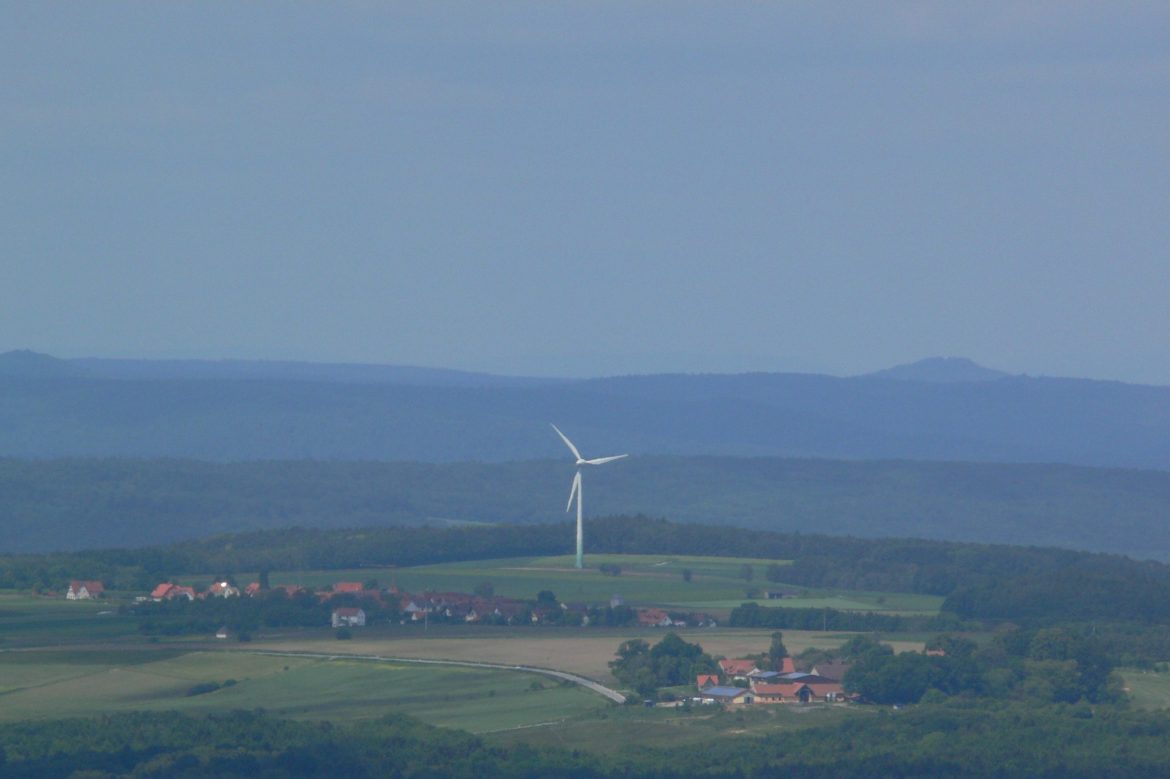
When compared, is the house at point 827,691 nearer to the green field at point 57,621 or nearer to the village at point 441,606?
the village at point 441,606

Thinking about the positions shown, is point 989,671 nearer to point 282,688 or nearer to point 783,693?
point 783,693

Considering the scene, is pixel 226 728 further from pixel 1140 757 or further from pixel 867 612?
pixel 867 612

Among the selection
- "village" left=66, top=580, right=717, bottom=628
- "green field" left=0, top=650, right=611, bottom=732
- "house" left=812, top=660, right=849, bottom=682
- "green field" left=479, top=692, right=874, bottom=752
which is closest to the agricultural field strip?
"green field" left=0, top=650, right=611, bottom=732

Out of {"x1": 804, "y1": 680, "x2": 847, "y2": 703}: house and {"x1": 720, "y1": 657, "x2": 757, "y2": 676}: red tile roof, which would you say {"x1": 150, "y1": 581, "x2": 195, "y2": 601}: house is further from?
{"x1": 804, "y1": 680, "x2": 847, "y2": 703}: house

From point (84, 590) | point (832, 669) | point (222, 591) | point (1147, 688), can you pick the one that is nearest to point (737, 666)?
point (832, 669)

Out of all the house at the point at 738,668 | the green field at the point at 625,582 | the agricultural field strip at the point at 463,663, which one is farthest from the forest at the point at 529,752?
the green field at the point at 625,582

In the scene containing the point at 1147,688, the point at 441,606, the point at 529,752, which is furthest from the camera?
the point at 441,606
